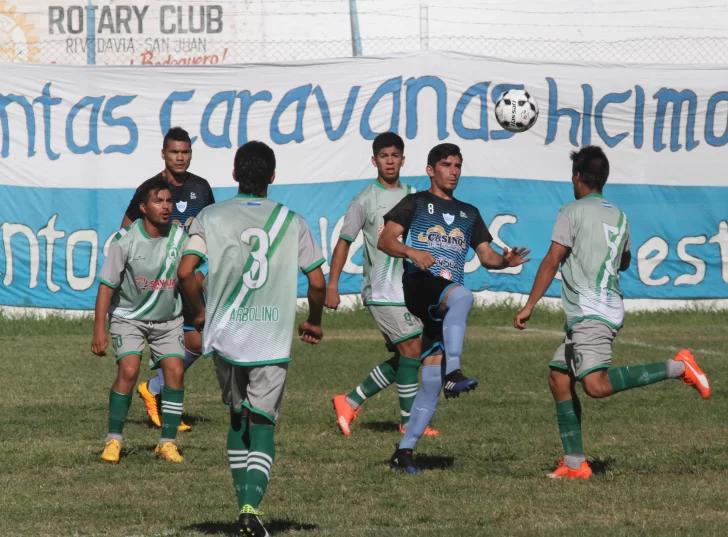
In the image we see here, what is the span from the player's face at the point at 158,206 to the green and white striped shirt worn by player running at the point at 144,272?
0.12 metres

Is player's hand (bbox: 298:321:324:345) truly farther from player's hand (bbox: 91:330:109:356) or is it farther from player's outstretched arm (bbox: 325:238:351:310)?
player's outstretched arm (bbox: 325:238:351:310)

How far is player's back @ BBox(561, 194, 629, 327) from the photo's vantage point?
7.70m

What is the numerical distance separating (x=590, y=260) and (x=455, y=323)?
2.99ft

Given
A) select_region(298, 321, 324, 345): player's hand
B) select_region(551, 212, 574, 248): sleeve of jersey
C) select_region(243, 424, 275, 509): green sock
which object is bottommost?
select_region(243, 424, 275, 509): green sock

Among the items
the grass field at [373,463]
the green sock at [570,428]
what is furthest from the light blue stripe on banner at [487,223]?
the green sock at [570,428]

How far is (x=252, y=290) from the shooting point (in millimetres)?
6188

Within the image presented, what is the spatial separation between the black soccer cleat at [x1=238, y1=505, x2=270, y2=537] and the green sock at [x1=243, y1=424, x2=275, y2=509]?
0.09m

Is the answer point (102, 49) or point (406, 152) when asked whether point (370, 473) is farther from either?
point (102, 49)

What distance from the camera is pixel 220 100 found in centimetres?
1717

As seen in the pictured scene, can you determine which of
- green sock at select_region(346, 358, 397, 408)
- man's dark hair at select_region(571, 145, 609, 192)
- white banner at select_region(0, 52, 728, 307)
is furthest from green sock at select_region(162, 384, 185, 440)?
white banner at select_region(0, 52, 728, 307)

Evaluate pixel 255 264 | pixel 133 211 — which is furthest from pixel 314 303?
pixel 133 211

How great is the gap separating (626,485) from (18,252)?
11.1 metres

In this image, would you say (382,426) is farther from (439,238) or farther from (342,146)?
(342,146)

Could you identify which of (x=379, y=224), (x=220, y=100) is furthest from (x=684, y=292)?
(x=379, y=224)
